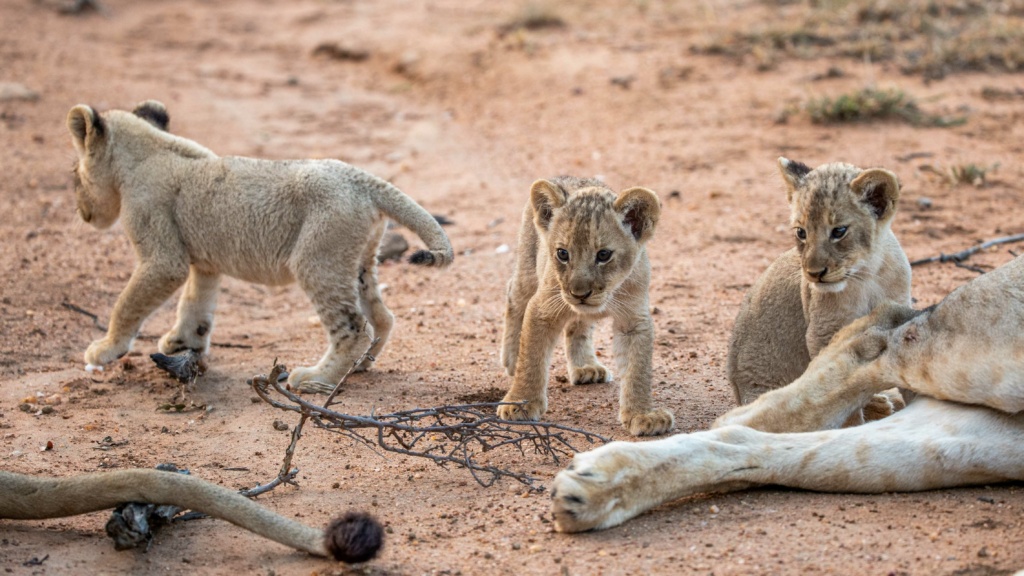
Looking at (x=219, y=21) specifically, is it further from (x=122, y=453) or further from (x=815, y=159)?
(x=122, y=453)

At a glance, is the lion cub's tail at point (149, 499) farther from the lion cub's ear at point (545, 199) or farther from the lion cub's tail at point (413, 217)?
the lion cub's tail at point (413, 217)

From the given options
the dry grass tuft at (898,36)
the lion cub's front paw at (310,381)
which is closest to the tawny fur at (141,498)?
the lion cub's front paw at (310,381)

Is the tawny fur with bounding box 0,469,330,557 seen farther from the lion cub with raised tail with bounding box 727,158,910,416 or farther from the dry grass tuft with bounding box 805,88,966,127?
Answer: the dry grass tuft with bounding box 805,88,966,127

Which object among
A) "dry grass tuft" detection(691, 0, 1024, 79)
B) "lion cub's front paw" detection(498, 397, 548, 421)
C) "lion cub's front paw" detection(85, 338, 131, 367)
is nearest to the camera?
"lion cub's front paw" detection(498, 397, 548, 421)

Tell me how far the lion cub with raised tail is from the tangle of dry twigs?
86cm

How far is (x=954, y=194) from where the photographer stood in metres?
8.86

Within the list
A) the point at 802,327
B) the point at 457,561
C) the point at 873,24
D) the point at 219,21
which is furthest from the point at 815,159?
the point at 219,21

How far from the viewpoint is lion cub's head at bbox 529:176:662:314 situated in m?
5.16

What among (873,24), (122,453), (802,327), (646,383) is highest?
(873,24)

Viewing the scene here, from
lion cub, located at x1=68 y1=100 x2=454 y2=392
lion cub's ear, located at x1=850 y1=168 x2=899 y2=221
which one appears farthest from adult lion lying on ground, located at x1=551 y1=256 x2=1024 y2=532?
lion cub, located at x1=68 y1=100 x2=454 y2=392

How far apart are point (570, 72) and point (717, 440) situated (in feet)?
29.9

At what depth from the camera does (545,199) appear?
5461 mm

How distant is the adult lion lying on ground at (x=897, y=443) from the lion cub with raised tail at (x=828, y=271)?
1.34ft

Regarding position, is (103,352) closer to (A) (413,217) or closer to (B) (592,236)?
(A) (413,217)
